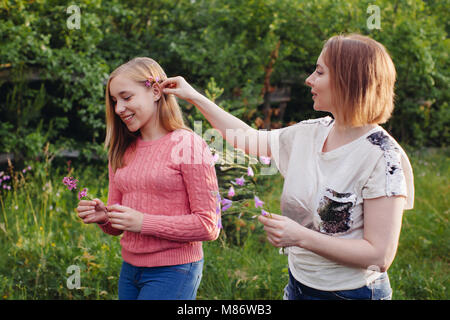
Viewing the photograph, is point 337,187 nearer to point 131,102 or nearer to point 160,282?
point 160,282

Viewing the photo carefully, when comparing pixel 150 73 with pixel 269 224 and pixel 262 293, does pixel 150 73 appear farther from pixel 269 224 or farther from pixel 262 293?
pixel 262 293

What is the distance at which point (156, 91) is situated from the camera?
6.53 ft

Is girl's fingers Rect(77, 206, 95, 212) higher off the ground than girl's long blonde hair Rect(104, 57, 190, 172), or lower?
lower

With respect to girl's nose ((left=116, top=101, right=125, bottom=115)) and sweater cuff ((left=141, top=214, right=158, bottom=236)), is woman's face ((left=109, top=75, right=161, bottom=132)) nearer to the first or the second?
girl's nose ((left=116, top=101, right=125, bottom=115))

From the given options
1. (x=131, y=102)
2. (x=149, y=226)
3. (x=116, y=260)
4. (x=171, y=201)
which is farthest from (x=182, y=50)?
(x=149, y=226)

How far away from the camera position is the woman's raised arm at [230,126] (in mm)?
1842

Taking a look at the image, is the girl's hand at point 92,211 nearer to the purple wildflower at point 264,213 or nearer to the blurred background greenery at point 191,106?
the purple wildflower at point 264,213

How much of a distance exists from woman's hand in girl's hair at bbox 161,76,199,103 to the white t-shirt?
563mm

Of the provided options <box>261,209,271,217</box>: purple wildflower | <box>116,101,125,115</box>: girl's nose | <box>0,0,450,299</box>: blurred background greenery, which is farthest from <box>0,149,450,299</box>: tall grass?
<box>261,209,271,217</box>: purple wildflower

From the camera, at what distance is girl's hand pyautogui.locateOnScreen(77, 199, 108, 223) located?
1850 millimetres

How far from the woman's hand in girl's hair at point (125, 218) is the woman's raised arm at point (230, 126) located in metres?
0.52

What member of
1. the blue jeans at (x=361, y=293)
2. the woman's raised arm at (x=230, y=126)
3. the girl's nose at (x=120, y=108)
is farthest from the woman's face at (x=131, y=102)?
the blue jeans at (x=361, y=293)

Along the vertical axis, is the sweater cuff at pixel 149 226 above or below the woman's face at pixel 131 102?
below

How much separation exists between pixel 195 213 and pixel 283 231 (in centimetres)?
53
